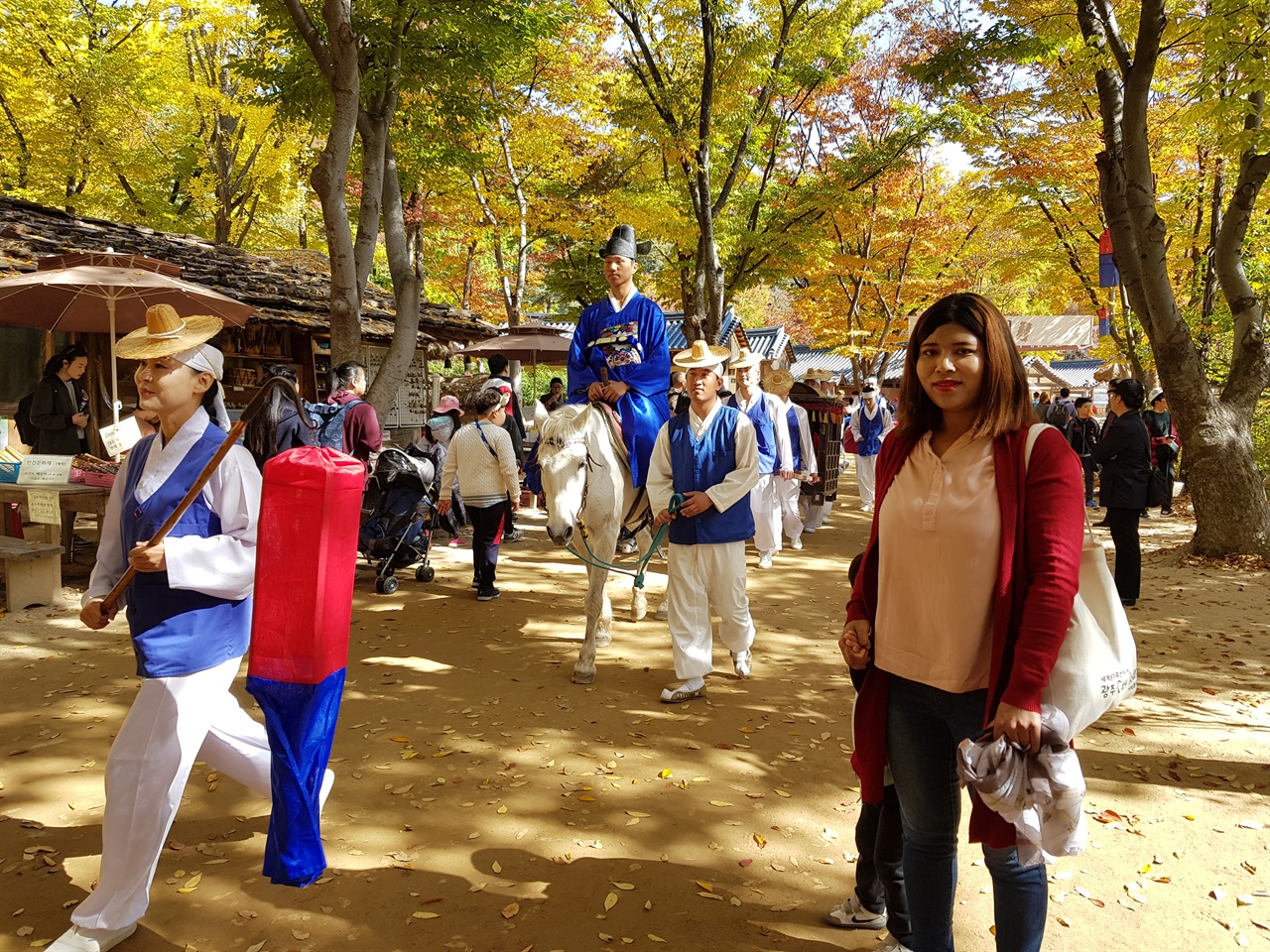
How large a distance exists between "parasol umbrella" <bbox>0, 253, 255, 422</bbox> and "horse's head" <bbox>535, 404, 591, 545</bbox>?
487cm

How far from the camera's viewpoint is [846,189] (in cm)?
1381

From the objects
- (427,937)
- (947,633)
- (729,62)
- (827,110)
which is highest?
(827,110)

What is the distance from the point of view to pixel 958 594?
81.4 inches

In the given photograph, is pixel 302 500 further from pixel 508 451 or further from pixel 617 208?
pixel 617 208

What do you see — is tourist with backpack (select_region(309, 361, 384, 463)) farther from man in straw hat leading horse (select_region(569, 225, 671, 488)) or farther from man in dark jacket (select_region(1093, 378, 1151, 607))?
man in dark jacket (select_region(1093, 378, 1151, 607))

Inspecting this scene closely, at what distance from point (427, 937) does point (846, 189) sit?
1366 centimetres

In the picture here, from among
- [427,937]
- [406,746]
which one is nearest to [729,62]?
[406,746]

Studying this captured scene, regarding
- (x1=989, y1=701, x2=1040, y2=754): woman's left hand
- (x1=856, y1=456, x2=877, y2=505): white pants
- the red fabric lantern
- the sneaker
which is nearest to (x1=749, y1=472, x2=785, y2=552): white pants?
(x1=856, y1=456, x2=877, y2=505): white pants

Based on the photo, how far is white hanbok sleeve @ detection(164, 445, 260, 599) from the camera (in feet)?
8.11

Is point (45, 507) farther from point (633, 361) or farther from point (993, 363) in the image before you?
point (993, 363)

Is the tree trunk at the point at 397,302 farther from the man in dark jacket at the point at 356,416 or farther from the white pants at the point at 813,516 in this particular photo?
the white pants at the point at 813,516

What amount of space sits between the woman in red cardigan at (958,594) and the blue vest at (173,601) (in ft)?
6.88

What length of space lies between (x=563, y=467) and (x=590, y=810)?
2182 mm

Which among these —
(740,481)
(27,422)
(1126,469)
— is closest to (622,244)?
(740,481)
